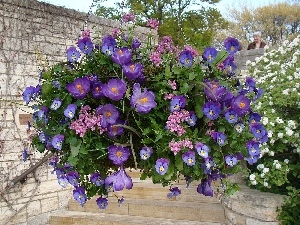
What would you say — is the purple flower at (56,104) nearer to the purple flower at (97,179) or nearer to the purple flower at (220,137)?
the purple flower at (97,179)

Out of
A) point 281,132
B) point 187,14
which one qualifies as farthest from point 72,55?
point 187,14

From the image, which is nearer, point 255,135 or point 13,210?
point 255,135

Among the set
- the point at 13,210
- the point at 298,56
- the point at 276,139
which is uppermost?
the point at 298,56

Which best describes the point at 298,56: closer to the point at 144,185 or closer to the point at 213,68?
the point at 144,185

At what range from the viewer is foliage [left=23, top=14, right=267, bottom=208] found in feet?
4.39

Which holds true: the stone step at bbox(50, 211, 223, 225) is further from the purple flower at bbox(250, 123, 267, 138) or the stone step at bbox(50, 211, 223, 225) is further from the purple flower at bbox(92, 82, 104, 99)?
the purple flower at bbox(92, 82, 104, 99)

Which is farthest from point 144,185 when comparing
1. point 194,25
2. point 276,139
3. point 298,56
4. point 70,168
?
point 194,25

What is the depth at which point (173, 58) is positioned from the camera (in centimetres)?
149

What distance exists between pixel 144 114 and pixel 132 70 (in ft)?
0.45

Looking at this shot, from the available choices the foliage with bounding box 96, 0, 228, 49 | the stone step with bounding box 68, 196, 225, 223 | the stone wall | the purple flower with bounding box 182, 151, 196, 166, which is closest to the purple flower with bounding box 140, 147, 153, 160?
the purple flower with bounding box 182, 151, 196, 166

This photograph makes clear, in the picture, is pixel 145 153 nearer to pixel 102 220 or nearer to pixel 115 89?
pixel 115 89

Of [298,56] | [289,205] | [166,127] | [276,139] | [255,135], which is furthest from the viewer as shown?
[298,56]

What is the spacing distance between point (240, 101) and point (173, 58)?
0.28m

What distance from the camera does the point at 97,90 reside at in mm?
1358
